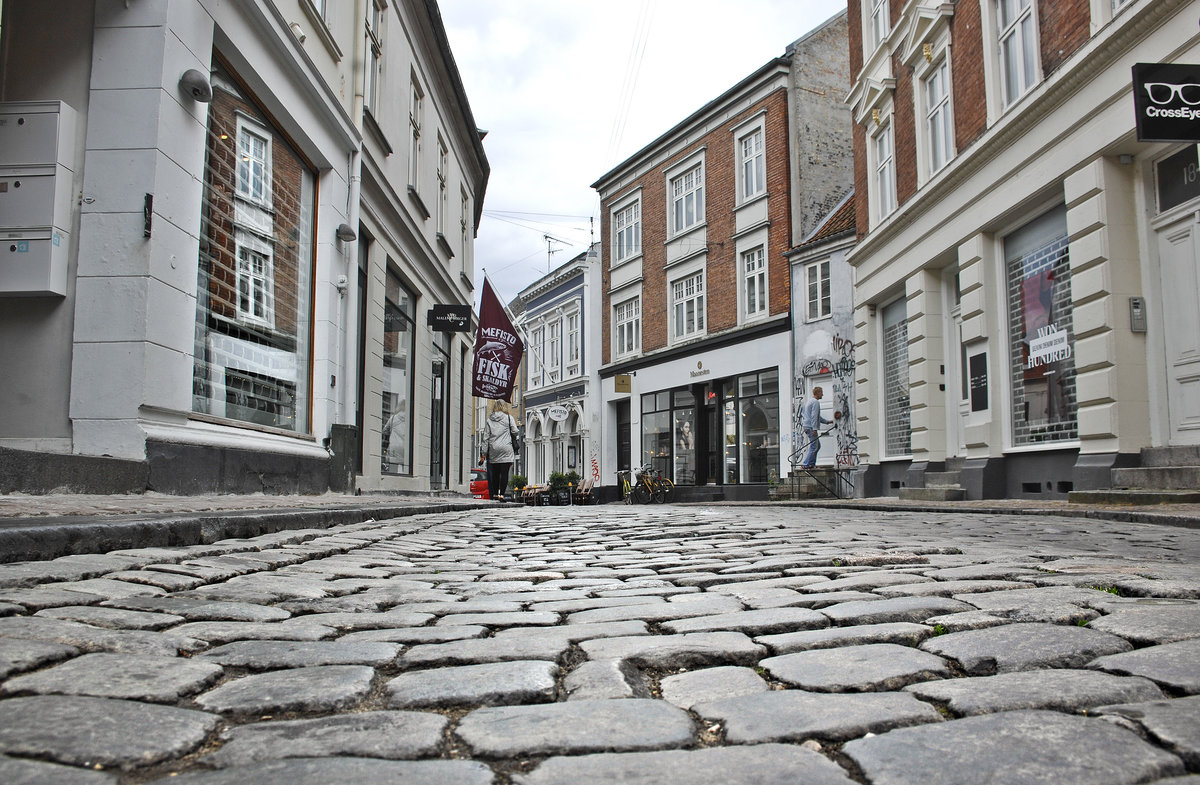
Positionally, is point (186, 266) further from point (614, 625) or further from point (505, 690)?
point (505, 690)

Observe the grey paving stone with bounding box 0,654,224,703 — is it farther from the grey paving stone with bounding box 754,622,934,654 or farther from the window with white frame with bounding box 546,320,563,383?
the window with white frame with bounding box 546,320,563,383

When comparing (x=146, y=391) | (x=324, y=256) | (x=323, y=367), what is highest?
(x=324, y=256)

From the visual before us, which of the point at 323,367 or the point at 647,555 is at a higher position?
the point at 323,367

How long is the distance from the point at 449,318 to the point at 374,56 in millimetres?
4891

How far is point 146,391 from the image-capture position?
604cm

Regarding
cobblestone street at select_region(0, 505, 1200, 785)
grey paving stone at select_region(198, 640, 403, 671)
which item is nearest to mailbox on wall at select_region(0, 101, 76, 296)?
cobblestone street at select_region(0, 505, 1200, 785)

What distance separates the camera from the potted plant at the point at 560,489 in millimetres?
25438

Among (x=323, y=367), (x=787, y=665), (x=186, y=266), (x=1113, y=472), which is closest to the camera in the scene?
(x=787, y=665)

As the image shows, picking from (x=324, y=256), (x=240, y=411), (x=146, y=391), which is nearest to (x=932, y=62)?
(x=324, y=256)

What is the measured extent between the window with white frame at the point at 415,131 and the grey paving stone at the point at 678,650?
1321cm

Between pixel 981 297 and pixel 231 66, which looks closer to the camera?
pixel 231 66

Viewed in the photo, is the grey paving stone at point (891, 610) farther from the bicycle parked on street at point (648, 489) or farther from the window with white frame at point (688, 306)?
the window with white frame at point (688, 306)

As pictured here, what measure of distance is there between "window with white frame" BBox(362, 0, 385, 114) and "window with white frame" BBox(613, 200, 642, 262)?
17.3 meters

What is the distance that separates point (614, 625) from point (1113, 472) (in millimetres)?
8609
